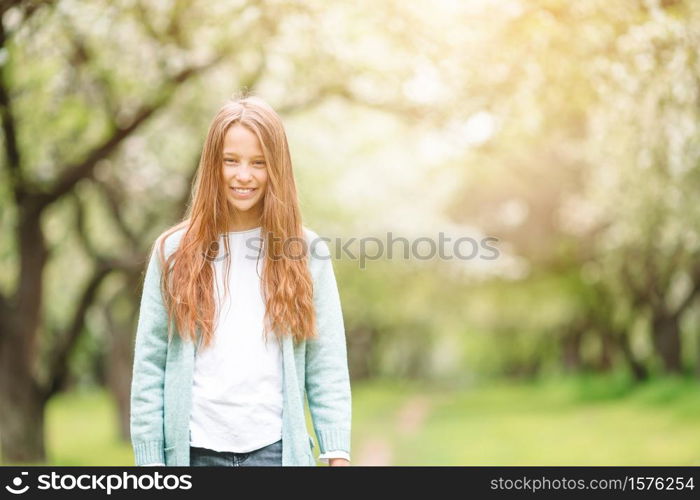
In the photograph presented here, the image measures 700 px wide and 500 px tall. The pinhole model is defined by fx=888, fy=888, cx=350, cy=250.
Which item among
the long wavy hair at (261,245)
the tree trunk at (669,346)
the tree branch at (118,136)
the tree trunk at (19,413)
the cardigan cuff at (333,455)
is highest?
the tree trunk at (669,346)

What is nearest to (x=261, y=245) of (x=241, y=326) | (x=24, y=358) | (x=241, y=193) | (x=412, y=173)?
(x=241, y=193)

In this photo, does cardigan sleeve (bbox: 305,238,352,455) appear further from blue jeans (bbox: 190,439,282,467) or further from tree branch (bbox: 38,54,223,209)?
tree branch (bbox: 38,54,223,209)

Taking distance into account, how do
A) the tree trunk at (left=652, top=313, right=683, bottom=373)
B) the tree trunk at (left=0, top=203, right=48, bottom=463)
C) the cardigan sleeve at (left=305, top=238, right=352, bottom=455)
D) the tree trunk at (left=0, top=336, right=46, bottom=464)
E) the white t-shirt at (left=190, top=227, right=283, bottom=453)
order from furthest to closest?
the tree trunk at (left=652, top=313, right=683, bottom=373) < the tree trunk at (left=0, top=336, right=46, bottom=464) < the tree trunk at (left=0, top=203, right=48, bottom=463) < the cardigan sleeve at (left=305, top=238, right=352, bottom=455) < the white t-shirt at (left=190, top=227, right=283, bottom=453)

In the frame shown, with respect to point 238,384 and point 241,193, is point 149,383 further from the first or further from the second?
point 241,193

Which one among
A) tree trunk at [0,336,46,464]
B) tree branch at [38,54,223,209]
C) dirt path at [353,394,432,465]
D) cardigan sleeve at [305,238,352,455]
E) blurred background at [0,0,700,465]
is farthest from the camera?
dirt path at [353,394,432,465]

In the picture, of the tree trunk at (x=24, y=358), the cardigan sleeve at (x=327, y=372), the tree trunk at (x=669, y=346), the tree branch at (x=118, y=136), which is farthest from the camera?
the tree trunk at (x=669, y=346)

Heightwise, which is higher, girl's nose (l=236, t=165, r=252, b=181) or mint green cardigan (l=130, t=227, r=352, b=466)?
girl's nose (l=236, t=165, r=252, b=181)

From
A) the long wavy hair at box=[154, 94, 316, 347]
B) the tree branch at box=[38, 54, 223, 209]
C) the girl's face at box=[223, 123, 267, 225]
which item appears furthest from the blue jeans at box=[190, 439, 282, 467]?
the tree branch at box=[38, 54, 223, 209]

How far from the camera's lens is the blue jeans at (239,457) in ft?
10.7

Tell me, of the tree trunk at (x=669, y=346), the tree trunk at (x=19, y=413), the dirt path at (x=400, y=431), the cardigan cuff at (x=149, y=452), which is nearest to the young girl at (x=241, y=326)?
the cardigan cuff at (x=149, y=452)

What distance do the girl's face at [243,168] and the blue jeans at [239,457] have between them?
92cm

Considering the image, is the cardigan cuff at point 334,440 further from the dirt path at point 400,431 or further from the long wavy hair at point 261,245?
the dirt path at point 400,431

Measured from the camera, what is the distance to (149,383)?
3299mm

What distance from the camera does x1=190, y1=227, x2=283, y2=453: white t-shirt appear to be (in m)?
3.26
